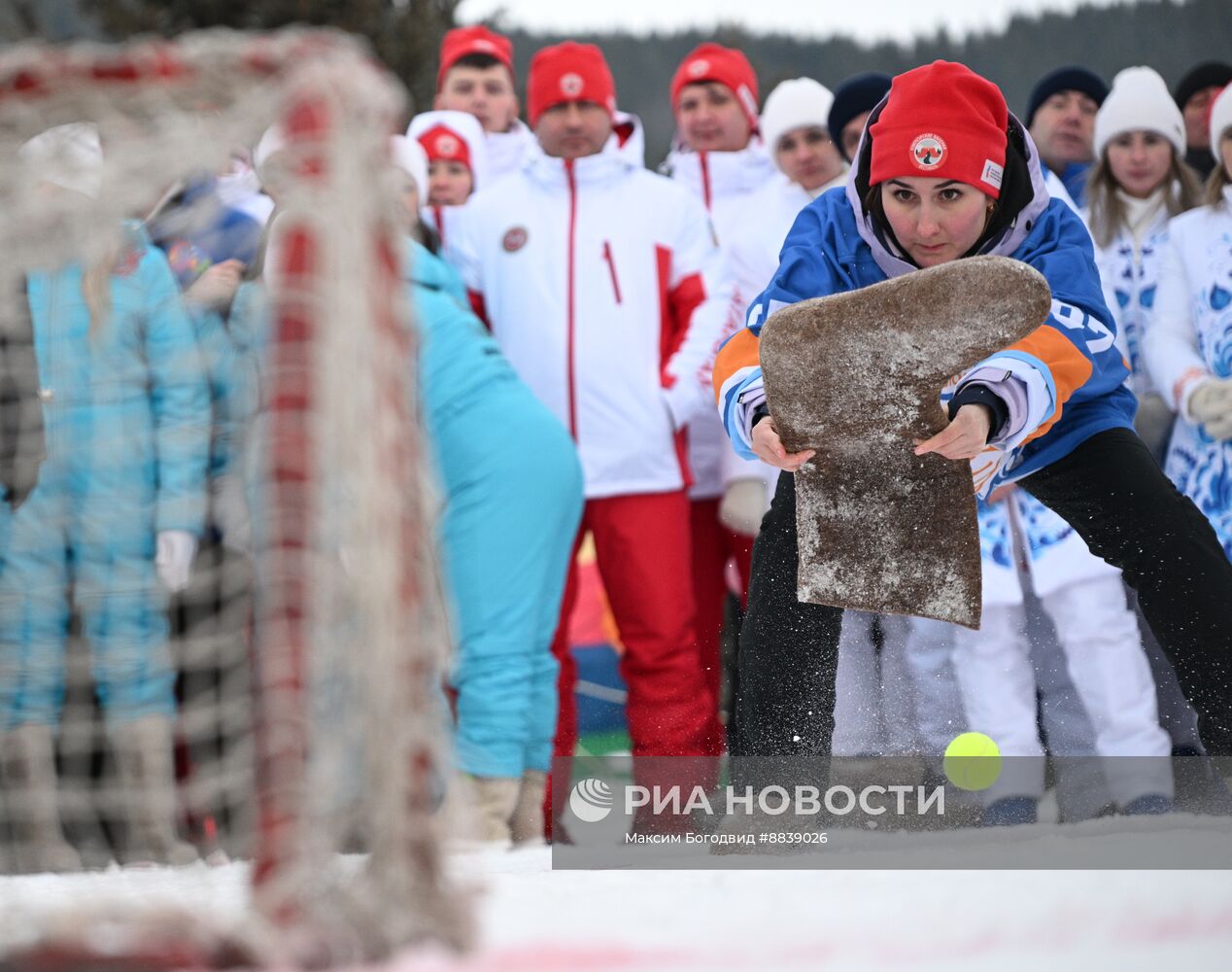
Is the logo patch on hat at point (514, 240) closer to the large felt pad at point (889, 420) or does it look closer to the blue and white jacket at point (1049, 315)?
the blue and white jacket at point (1049, 315)

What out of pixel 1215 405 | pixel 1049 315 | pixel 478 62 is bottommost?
pixel 1215 405

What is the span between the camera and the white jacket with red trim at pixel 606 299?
3832 millimetres

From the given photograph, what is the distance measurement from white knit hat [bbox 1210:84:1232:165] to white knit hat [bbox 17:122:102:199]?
8.67 ft

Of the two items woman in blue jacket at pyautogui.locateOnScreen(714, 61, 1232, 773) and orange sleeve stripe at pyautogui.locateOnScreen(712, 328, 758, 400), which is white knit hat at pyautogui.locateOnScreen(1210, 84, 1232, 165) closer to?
woman in blue jacket at pyautogui.locateOnScreen(714, 61, 1232, 773)

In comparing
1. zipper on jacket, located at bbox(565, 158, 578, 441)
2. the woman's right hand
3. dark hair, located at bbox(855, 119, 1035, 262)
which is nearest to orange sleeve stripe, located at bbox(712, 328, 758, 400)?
the woman's right hand

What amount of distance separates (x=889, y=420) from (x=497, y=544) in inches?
38.3

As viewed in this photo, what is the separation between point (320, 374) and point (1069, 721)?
2.27 metres

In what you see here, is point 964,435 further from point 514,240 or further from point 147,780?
point 147,780

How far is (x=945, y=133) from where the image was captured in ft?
9.62

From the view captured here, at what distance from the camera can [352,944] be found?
1994 mm

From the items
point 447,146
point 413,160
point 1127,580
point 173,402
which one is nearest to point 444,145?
point 447,146

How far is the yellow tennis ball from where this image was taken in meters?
3.35

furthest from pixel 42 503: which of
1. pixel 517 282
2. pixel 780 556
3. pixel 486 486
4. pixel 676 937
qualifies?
pixel 676 937

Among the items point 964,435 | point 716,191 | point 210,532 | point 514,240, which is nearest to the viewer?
point 964,435
